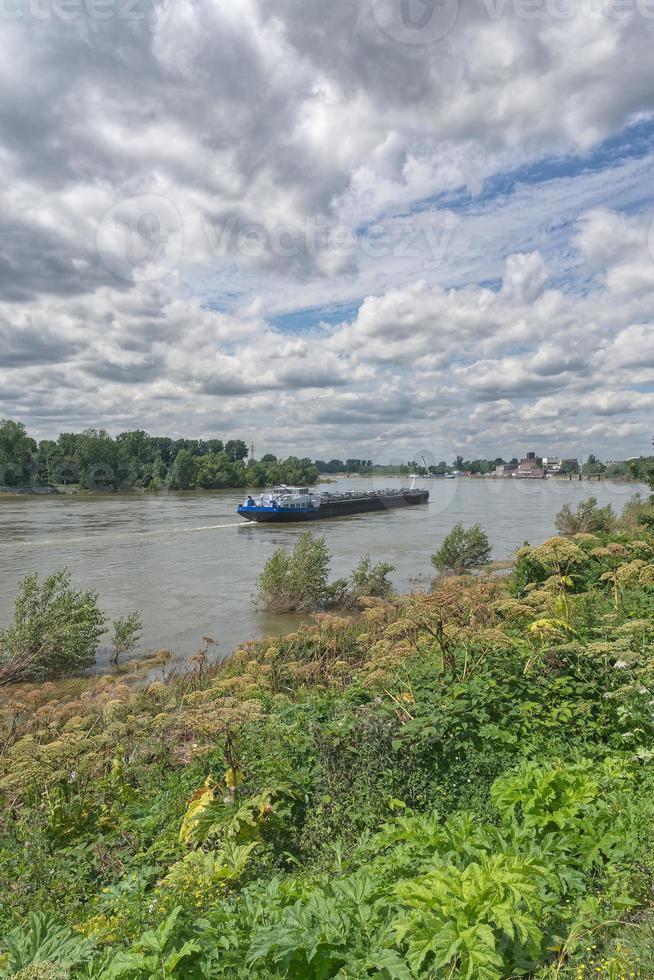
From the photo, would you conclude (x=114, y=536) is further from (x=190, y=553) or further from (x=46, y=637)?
(x=46, y=637)

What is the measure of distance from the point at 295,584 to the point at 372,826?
1636 centimetres

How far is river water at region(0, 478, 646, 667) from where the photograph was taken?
20127 mm

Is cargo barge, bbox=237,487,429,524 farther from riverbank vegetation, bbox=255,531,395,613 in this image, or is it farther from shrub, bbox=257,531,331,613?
shrub, bbox=257,531,331,613

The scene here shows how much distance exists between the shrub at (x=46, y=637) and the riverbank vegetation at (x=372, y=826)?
669cm

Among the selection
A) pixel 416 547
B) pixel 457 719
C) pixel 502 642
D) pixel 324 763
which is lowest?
pixel 416 547

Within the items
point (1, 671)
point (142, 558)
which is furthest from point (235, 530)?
point (1, 671)

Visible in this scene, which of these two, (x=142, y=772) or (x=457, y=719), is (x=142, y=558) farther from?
(x=457, y=719)

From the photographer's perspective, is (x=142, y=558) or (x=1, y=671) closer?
(x=1, y=671)

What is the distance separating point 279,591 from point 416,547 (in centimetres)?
1957

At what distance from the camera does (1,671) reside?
14.0 m

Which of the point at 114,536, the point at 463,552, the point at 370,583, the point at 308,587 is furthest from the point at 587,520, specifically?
the point at 114,536

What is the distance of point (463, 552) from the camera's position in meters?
28.4

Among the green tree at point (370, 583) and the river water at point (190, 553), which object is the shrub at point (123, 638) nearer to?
the river water at point (190, 553)

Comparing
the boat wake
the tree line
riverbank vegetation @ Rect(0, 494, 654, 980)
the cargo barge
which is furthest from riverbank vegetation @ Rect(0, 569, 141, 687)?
the tree line
